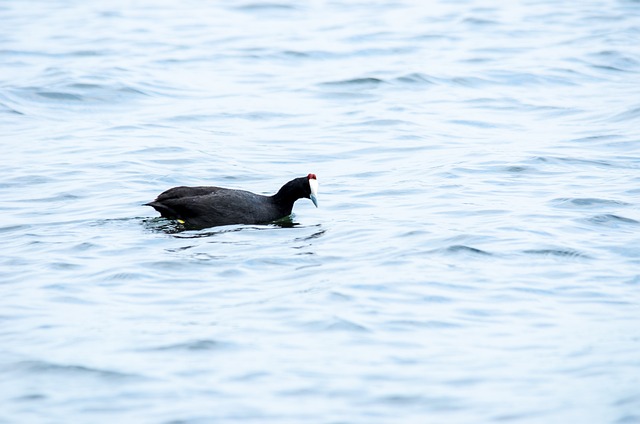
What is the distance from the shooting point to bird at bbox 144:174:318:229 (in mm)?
10523

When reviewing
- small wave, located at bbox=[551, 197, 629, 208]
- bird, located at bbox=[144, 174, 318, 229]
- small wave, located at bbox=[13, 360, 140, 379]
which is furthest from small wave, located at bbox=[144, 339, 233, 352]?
small wave, located at bbox=[551, 197, 629, 208]

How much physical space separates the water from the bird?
0.49 feet

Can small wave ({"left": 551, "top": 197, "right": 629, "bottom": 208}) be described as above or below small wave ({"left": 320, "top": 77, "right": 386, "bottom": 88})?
below

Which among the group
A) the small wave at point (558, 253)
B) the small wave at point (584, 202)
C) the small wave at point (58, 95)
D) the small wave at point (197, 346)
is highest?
the small wave at point (58, 95)

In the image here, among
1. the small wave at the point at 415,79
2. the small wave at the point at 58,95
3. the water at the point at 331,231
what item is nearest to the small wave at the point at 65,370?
the water at the point at 331,231

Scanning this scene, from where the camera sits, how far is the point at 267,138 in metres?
14.6

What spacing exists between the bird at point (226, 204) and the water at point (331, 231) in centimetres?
15

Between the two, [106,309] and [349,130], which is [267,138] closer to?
[349,130]

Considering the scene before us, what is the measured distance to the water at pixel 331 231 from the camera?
695cm

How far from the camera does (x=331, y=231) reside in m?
10.6

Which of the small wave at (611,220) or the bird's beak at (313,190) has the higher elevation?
the bird's beak at (313,190)

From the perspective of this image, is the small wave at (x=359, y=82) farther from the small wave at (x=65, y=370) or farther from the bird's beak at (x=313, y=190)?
the small wave at (x=65, y=370)

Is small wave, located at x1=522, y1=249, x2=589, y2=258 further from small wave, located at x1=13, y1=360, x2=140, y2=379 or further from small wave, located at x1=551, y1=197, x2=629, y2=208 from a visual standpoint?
small wave, located at x1=13, y1=360, x2=140, y2=379

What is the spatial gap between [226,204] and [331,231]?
104 centimetres
